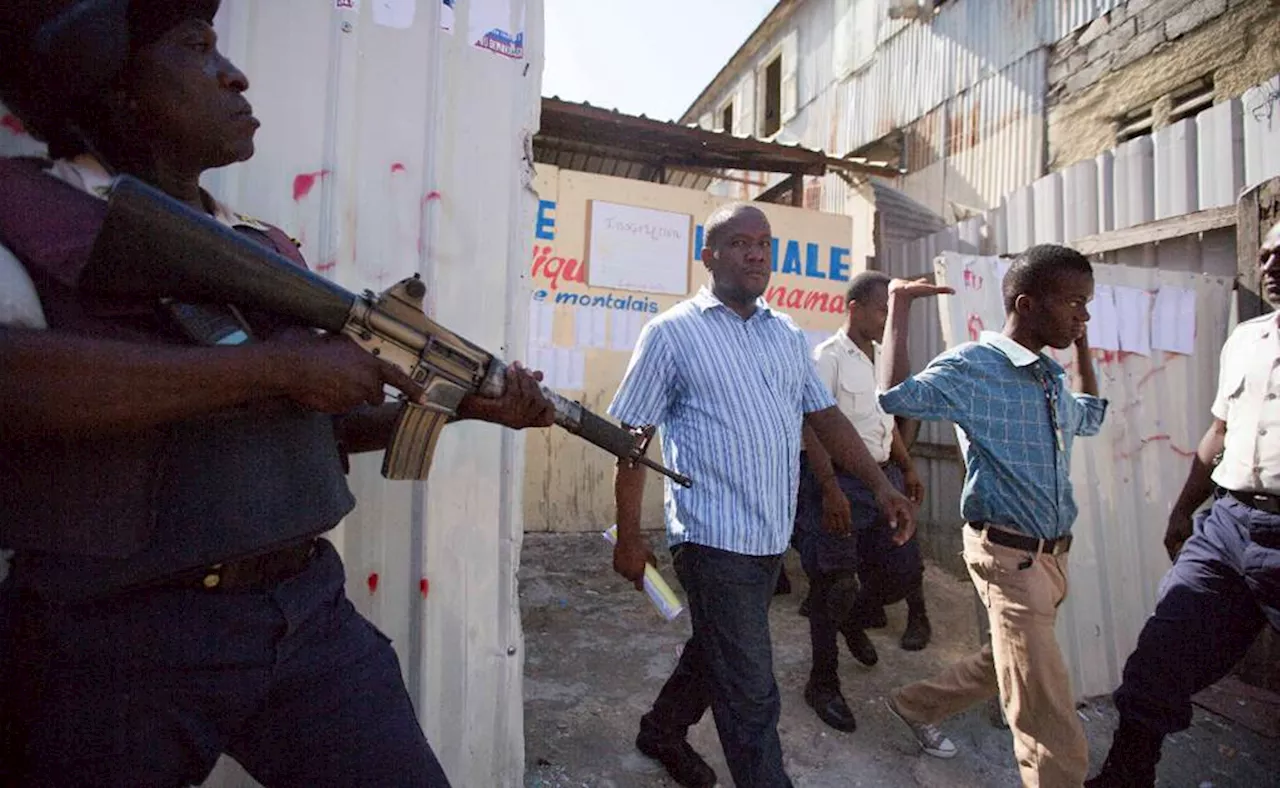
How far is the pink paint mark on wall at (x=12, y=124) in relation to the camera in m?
1.46

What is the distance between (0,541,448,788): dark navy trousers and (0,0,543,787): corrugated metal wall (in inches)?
27.6

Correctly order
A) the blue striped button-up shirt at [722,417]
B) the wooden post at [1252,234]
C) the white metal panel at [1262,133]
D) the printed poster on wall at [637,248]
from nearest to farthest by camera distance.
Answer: the blue striped button-up shirt at [722,417], the wooden post at [1252,234], the white metal panel at [1262,133], the printed poster on wall at [637,248]

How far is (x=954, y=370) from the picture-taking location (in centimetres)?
240

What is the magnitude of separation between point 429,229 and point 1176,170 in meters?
4.29

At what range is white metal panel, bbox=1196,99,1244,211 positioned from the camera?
383 cm

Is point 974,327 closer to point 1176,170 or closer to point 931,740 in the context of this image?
point 931,740

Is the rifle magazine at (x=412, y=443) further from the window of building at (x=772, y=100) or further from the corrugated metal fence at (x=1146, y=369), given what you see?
the window of building at (x=772, y=100)

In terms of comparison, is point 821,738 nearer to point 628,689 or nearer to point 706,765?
point 706,765

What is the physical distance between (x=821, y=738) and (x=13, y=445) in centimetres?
284

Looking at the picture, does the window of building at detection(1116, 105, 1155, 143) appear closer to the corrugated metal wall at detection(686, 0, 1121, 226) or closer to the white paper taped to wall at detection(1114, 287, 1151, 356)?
the corrugated metal wall at detection(686, 0, 1121, 226)

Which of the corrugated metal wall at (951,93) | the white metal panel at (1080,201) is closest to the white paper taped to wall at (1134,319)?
the white metal panel at (1080,201)

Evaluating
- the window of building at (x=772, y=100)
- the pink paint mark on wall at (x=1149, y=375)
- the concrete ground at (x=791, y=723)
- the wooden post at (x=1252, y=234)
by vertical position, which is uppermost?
the window of building at (x=772, y=100)

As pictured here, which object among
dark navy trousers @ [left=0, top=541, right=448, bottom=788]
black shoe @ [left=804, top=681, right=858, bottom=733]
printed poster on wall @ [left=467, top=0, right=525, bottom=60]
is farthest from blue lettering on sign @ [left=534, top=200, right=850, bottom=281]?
dark navy trousers @ [left=0, top=541, right=448, bottom=788]

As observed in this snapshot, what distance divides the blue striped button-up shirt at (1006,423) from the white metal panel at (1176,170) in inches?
98.8
